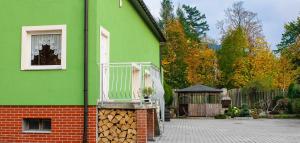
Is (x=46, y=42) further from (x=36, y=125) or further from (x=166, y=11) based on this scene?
(x=166, y=11)

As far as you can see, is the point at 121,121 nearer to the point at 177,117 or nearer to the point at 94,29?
the point at 94,29

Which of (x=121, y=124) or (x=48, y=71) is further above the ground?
(x=48, y=71)

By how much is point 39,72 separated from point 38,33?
1.13 m

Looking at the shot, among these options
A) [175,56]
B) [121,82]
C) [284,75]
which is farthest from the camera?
[175,56]

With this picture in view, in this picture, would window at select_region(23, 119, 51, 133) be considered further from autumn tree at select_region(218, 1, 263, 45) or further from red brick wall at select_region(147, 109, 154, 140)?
autumn tree at select_region(218, 1, 263, 45)

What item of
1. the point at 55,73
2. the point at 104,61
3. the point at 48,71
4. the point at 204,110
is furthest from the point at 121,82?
the point at 204,110

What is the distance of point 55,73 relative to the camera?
11.3 meters

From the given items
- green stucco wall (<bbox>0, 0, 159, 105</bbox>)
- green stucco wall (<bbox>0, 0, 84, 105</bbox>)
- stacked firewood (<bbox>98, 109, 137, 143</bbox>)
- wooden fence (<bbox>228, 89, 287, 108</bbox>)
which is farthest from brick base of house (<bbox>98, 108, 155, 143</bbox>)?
wooden fence (<bbox>228, 89, 287, 108</bbox>)

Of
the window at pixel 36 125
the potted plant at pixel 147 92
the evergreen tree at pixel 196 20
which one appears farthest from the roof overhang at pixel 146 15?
the evergreen tree at pixel 196 20

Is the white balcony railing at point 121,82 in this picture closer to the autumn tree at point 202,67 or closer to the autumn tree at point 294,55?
the autumn tree at point 202,67

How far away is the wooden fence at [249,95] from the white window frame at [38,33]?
24476mm

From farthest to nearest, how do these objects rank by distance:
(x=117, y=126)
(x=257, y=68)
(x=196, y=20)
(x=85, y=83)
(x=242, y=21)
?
(x=196, y=20) → (x=242, y=21) → (x=257, y=68) → (x=117, y=126) → (x=85, y=83)

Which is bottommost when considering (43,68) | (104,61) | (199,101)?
(199,101)

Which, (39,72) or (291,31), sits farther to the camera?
(291,31)
